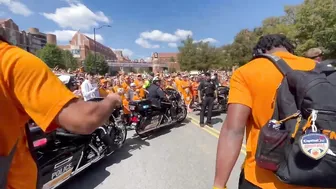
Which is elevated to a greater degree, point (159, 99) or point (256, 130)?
point (256, 130)

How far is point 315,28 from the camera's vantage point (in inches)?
789

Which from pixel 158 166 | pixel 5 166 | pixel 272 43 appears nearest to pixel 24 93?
pixel 5 166

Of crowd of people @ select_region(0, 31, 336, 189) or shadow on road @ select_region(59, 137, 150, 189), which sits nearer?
crowd of people @ select_region(0, 31, 336, 189)

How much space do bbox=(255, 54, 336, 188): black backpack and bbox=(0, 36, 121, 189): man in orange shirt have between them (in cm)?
91

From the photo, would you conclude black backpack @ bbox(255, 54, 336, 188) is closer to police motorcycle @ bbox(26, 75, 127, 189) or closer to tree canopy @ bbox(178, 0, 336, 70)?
tree canopy @ bbox(178, 0, 336, 70)

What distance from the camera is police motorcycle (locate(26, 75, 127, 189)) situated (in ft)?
10.8

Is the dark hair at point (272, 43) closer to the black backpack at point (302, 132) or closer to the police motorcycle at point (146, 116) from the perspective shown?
the black backpack at point (302, 132)

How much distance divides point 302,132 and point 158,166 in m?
3.86

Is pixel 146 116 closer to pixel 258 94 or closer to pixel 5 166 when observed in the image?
pixel 258 94

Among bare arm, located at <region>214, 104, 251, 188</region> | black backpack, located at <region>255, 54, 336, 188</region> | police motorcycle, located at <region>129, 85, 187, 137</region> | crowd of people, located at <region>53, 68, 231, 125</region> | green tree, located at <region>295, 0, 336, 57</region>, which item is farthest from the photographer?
green tree, located at <region>295, 0, 336, 57</region>

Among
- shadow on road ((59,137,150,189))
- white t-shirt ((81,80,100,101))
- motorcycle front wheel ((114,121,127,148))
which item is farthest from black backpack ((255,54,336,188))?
white t-shirt ((81,80,100,101))

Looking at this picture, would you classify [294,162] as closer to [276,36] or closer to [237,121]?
[237,121]

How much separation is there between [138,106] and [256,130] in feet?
18.3

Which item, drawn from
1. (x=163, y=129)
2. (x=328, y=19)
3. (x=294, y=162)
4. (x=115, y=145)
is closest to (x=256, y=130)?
(x=294, y=162)
